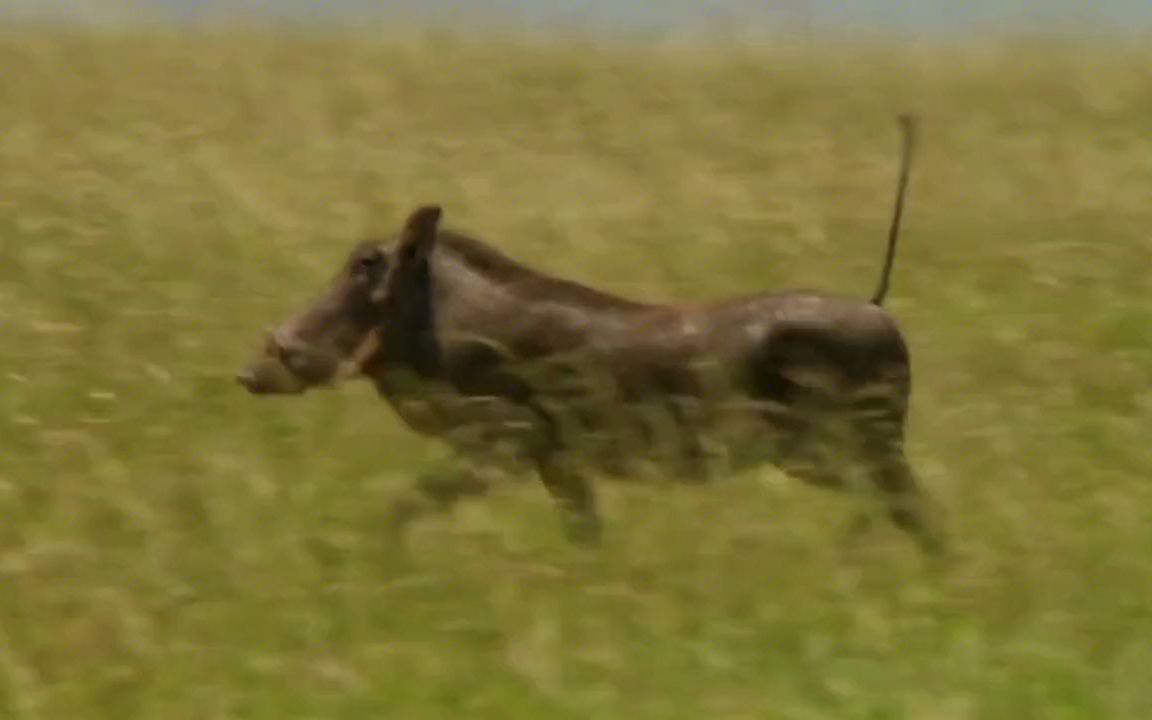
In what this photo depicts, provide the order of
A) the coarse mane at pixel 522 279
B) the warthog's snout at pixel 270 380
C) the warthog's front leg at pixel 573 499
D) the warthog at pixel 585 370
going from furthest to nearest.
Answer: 1. the coarse mane at pixel 522 279
2. the warthog's snout at pixel 270 380
3. the warthog at pixel 585 370
4. the warthog's front leg at pixel 573 499

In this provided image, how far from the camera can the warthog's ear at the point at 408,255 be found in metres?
6.62

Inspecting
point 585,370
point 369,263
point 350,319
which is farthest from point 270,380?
point 585,370

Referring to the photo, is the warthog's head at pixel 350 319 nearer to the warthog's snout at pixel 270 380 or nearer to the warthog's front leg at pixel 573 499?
the warthog's snout at pixel 270 380

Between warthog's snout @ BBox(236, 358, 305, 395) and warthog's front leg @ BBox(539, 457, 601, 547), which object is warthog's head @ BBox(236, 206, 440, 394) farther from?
warthog's front leg @ BBox(539, 457, 601, 547)

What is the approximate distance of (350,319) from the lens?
6664mm

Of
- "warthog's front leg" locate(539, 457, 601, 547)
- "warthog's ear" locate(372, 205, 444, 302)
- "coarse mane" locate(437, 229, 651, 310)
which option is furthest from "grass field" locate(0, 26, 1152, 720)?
"coarse mane" locate(437, 229, 651, 310)

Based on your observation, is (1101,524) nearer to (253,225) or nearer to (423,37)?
(253,225)

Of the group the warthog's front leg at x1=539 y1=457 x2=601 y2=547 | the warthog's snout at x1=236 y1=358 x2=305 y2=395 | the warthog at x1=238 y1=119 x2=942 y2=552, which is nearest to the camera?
the warthog's front leg at x1=539 y1=457 x2=601 y2=547

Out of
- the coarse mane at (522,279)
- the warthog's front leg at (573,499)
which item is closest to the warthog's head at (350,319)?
the coarse mane at (522,279)

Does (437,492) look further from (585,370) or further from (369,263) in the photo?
(369,263)

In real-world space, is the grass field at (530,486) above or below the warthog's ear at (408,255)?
below

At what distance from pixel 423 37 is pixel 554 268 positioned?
7845 mm

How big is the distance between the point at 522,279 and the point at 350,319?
49 cm

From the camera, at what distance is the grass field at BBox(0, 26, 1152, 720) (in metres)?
4.61
